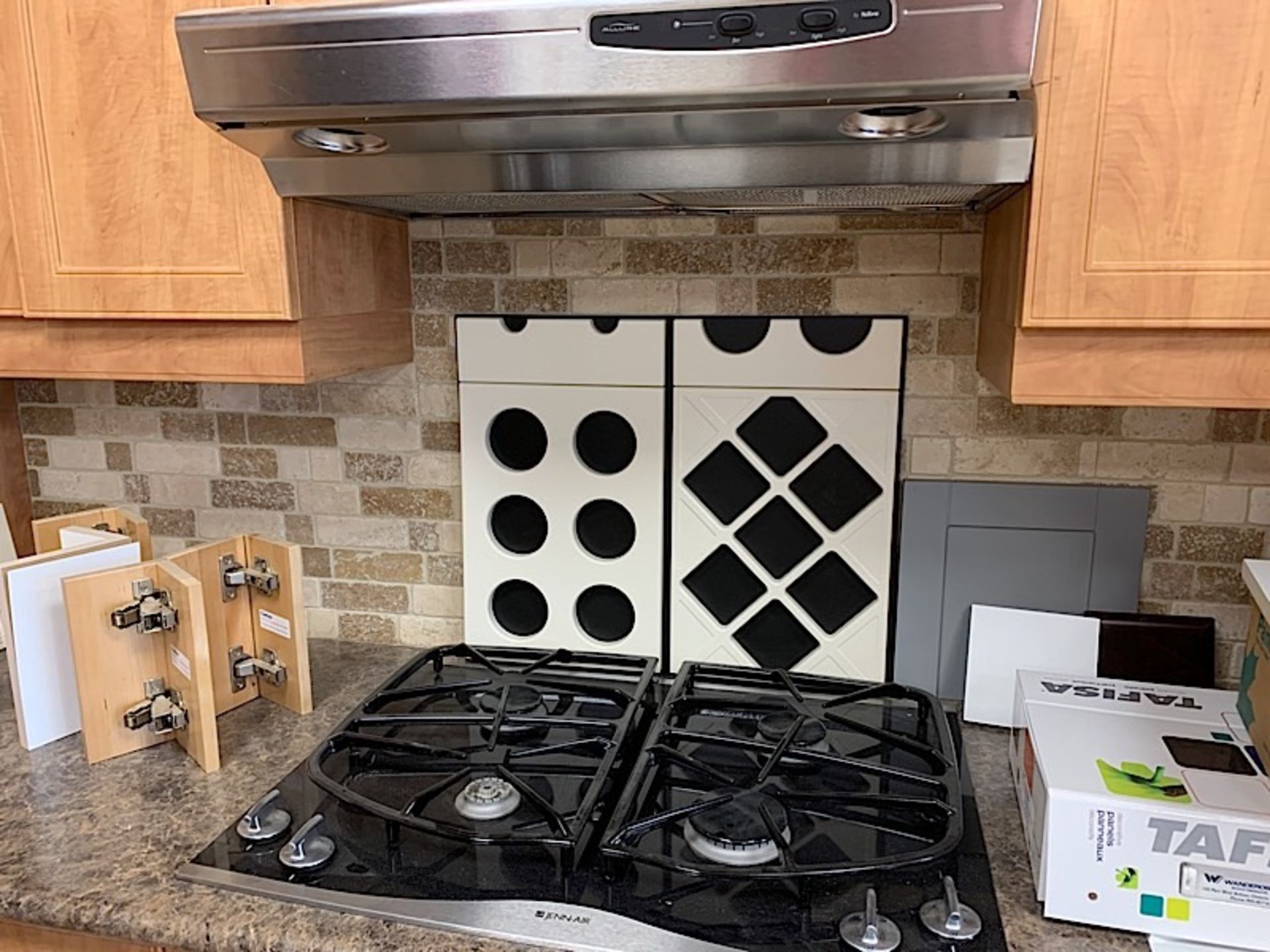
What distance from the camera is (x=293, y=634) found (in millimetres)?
1376

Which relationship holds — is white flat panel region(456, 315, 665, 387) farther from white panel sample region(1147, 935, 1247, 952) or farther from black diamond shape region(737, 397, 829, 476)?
white panel sample region(1147, 935, 1247, 952)

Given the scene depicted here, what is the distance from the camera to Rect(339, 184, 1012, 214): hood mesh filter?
1136mm

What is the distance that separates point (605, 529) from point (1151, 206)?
0.87 meters

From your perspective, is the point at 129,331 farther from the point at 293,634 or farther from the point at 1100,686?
the point at 1100,686

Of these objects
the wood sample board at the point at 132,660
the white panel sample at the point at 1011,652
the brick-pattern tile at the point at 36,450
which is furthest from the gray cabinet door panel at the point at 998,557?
the brick-pattern tile at the point at 36,450

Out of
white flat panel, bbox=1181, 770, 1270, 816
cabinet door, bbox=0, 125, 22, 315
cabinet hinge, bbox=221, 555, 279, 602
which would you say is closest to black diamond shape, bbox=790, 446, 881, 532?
white flat panel, bbox=1181, 770, 1270, 816

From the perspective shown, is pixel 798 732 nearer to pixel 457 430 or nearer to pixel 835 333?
pixel 835 333

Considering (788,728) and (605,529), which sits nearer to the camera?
(788,728)

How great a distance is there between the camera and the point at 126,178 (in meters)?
1.18

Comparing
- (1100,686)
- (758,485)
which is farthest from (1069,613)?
(758,485)

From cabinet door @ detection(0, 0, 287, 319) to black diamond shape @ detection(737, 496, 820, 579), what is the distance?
0.74 metres

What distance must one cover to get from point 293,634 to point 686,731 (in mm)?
591

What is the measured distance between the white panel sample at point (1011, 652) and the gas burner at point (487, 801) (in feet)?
2.20

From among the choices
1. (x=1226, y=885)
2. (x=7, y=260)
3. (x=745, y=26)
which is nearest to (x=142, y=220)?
(x=7, y=260)
